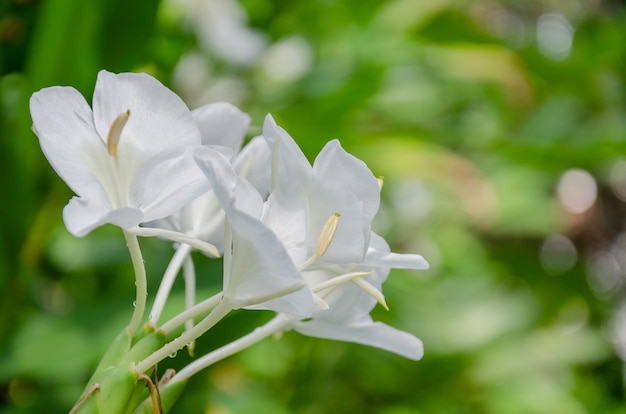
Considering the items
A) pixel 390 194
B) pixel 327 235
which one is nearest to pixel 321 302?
pixel 327 235

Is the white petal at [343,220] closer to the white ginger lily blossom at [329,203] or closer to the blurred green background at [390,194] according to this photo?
the white ginger lily blossom at [329,203]

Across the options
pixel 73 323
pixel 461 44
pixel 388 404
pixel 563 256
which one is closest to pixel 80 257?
pixel 73 323

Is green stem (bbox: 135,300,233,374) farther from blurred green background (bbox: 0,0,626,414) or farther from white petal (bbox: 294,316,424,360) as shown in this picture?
blurred green background (bbox: 0,0,626,414)

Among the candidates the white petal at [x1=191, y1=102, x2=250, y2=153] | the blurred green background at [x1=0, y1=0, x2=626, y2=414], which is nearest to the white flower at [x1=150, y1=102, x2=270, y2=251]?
the white petal at [x1=191, y1=102, x2=250, y2=153]

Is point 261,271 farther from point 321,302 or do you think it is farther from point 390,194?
point 390,194

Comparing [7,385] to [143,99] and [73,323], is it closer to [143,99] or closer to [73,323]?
[73,323]

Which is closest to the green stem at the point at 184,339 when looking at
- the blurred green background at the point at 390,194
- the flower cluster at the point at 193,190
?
the flower cluster at the point at 193,190
